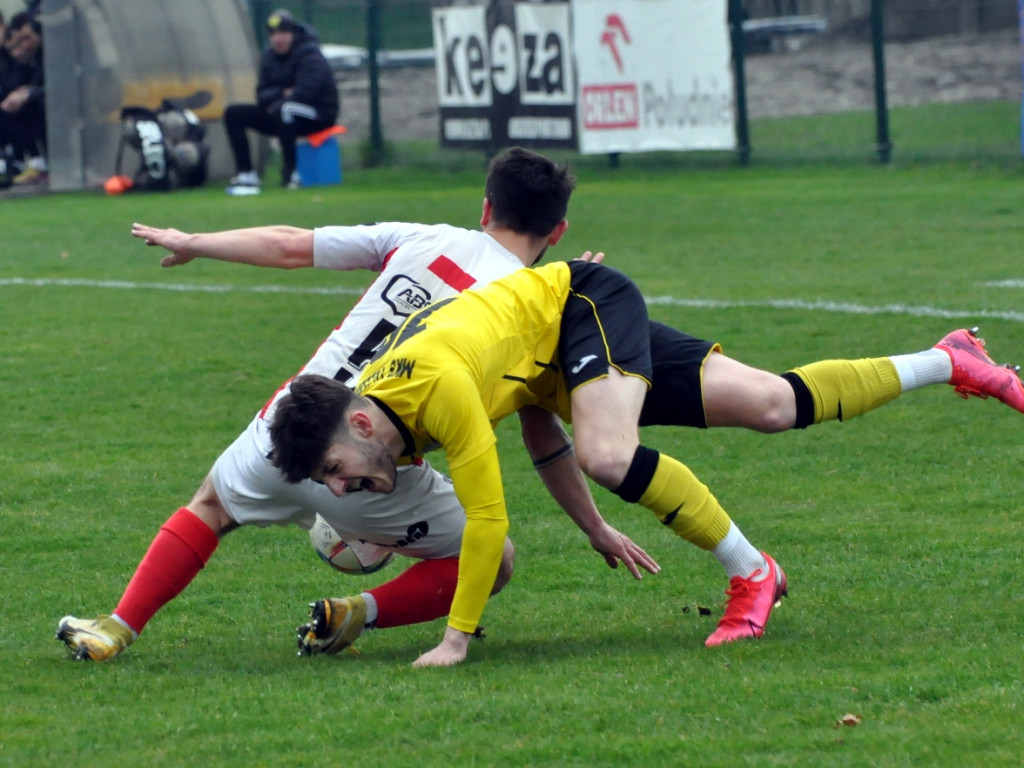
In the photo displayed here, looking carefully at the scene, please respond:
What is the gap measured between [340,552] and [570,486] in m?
0.68

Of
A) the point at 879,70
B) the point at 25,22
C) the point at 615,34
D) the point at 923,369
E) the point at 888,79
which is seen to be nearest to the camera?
the point at 923,369

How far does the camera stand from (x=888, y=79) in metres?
17.9

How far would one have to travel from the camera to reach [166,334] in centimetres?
927

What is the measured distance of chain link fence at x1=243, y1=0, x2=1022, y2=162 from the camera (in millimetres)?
17016

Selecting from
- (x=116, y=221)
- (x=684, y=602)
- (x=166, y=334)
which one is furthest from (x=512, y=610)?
(x=116, y=221)

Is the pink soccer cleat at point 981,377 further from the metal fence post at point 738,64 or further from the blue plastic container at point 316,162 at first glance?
the blue plastic container at point 316,162

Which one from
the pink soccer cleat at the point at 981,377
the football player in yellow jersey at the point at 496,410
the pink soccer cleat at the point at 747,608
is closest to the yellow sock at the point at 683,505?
the football player in yellow jersey at the point at 496,410

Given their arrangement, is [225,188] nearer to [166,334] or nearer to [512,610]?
[166,334]

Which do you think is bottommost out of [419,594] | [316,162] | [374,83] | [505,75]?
[419,594]

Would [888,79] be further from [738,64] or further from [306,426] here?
[306,426]

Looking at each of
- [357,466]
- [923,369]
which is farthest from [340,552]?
[923,369]

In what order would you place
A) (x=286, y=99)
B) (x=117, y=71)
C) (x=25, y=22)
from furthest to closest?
(x=117, y=71), (x=25, y=22), (x=286, y=99)

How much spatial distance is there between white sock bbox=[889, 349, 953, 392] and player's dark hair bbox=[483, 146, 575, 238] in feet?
3.72

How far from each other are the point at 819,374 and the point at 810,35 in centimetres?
1417
